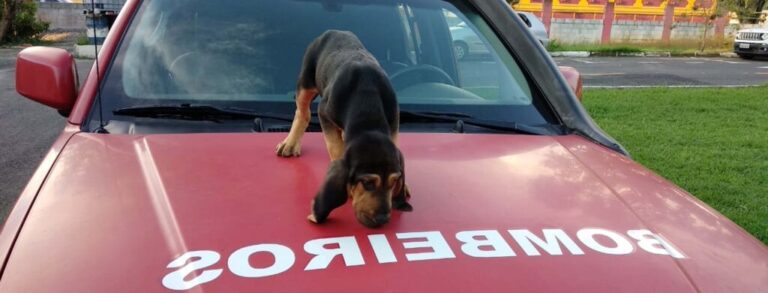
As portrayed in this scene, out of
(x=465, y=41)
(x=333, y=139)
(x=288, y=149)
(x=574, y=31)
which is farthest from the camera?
(x=574, y=31)

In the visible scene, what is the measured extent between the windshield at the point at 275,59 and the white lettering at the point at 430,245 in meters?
0.89

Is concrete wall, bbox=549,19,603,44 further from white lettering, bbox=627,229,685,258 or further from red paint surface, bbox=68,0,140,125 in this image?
white lettering, bbox=627,229,685,258

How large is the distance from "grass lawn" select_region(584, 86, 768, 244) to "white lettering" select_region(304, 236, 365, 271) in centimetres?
372

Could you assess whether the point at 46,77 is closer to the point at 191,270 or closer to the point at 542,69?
the point at 191,270

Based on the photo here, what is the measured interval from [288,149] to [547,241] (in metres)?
0.81

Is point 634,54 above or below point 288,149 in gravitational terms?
below

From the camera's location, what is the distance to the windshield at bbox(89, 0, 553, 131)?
2.22 m

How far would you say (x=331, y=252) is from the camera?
1.32m

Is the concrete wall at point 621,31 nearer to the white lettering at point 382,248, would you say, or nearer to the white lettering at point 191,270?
the white lettering at point 382,248

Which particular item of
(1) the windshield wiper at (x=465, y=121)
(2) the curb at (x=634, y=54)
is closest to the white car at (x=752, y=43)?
(2) the curb at (x=634, y=54)

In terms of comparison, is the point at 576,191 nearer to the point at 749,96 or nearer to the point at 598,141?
the point at 598,141

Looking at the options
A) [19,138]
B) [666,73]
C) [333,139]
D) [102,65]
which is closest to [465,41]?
[333,139]

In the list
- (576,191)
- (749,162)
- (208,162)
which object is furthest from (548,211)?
(749,162)

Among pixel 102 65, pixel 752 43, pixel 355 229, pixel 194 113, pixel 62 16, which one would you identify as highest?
pixel 102 65
